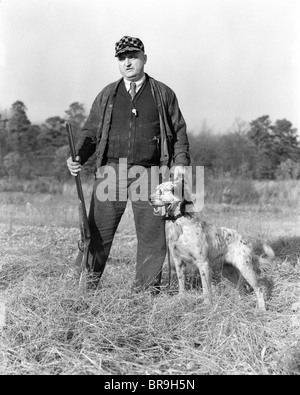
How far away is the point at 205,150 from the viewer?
65.9 ft

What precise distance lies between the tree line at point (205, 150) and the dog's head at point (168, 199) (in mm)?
12714

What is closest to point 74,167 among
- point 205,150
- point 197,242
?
point 197,242

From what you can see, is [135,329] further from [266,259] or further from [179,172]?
[266,259]

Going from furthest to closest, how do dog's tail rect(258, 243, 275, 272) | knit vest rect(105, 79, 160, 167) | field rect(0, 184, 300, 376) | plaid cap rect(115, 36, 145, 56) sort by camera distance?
dog's tail rect(258, 243, 275, 272)
knit vest rect(105, 79, 160, 167)
plaid cap rect(115, 36, 145, 56)
field rect(0, 184, 300, 376)

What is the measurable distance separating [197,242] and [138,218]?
0.62 meters

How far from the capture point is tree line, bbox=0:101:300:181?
19562 millimetres

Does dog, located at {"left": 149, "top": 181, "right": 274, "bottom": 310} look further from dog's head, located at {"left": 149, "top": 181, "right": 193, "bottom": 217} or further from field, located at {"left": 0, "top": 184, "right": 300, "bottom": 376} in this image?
field, located at {"left": 0, "top": 184, "right": 300, "bottom": 376}

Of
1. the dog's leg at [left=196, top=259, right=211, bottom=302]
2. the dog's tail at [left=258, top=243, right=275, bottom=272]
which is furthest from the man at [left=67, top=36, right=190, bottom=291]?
the dog's tail at [left=258, top=243, right=275, bottom=272]

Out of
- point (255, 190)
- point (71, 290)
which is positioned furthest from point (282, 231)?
point (255, 190)

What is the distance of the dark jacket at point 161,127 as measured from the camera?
445cm

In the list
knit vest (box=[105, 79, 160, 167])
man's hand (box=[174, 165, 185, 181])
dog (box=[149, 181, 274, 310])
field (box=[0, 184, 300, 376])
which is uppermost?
knit vest (box=[105, 79, 160, 167])

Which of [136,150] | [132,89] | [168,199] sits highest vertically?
[132,89]

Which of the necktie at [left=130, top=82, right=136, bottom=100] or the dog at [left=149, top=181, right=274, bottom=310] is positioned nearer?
the dog at [left=149, top=181, right=274, bottom=310]

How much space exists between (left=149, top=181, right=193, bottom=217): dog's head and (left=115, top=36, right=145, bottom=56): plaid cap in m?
1.29
